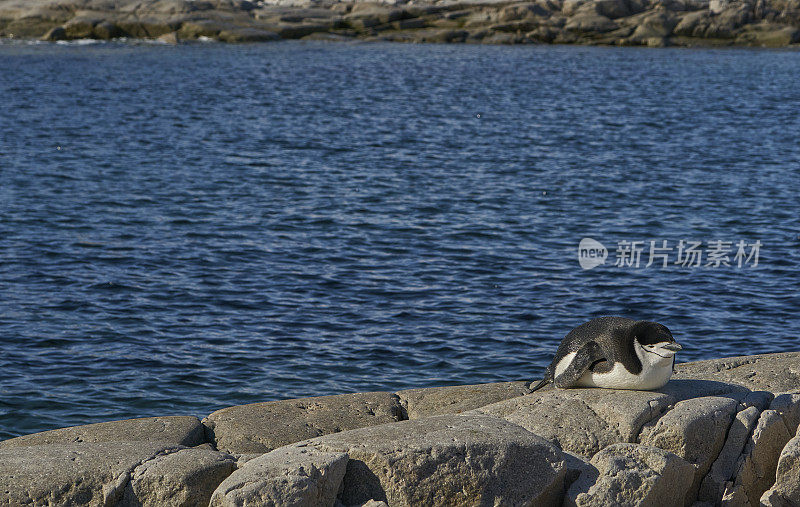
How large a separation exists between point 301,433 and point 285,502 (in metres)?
2.76

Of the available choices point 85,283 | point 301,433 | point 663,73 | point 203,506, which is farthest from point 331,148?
point 663,73

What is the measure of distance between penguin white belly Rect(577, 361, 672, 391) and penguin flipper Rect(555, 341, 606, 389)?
105mm

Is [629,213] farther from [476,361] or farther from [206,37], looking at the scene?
[206,37]

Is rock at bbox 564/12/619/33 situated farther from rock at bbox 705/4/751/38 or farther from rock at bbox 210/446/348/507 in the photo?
rock at bbox 210/446/348/507

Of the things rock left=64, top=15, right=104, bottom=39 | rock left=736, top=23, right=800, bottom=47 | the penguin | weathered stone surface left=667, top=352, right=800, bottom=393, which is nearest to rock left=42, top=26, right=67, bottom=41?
rock left=64, top=15, right=104, bottom=39

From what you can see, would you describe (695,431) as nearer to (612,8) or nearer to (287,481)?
(287,481)

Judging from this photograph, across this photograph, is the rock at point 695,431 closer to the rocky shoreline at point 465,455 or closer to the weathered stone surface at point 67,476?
the rocky shoreline at point 465,455

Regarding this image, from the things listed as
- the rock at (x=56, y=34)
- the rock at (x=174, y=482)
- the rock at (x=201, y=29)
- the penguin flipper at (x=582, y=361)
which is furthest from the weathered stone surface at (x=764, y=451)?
the rock at (x=56, y=34)

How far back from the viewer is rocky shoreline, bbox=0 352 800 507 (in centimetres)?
820

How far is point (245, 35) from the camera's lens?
8231 centimetres

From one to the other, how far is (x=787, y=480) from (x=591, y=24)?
3141 inches

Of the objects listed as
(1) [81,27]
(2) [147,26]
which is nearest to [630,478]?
(2) [147,26]

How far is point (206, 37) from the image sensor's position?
83.7 metres

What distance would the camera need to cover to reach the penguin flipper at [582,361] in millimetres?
10086
